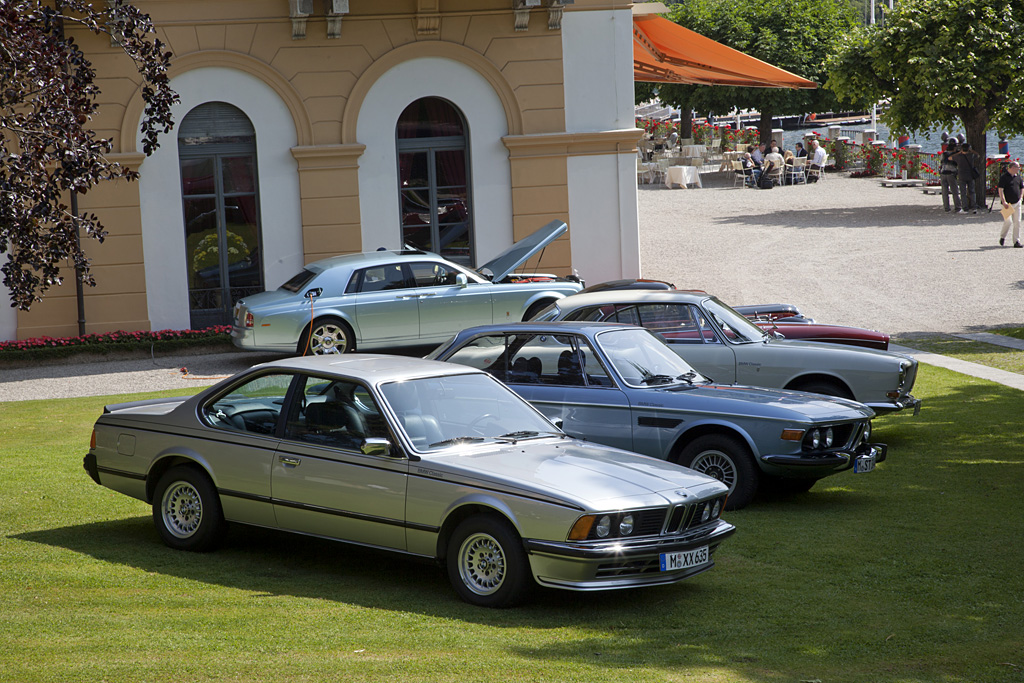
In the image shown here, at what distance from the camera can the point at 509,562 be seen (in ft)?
20.0

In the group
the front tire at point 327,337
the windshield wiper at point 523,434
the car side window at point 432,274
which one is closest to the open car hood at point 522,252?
the car side window at point 432,274

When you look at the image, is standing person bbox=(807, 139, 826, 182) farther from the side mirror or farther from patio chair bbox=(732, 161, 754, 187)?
the side mirror

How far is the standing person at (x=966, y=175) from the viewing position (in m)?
31.1

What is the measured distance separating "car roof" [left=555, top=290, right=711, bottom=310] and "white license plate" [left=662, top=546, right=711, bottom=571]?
4822 millimetres

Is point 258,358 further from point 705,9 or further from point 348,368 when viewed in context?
point 705,9

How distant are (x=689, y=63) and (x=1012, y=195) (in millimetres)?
8317

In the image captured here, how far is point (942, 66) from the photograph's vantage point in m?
30.0

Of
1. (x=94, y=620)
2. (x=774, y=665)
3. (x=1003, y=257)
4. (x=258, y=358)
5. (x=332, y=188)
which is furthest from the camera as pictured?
(x=1003, y=257)

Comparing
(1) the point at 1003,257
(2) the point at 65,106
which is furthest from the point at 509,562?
(1) the point at 1003,257

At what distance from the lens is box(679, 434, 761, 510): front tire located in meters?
8.51

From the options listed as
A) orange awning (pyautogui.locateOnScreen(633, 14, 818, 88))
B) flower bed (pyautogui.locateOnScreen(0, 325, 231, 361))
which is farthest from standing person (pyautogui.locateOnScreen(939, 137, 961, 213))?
flower bed (pyautogui.locateOnScreen(0, 325, 231, 361))

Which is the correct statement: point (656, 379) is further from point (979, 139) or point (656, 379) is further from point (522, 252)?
point (979, 139)

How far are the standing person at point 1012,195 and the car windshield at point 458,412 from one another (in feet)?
70.3

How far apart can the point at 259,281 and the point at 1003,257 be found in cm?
1638
